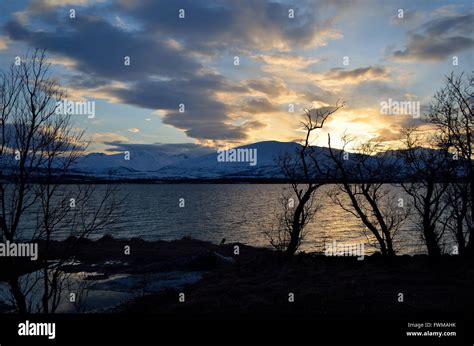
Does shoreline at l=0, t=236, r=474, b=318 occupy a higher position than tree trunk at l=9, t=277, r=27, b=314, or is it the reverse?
tree trunk at l=9, t=277, r=27, b=314

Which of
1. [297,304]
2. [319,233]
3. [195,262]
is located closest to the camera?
[297,304]

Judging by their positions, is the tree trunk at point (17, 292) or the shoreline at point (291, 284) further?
the shoreline at point (291, 284)

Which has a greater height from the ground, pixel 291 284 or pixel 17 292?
pixel 17 292

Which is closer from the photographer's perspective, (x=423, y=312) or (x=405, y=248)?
(x=423, y=312)

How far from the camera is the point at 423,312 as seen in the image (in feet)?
42.9

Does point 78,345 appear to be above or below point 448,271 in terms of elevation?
above

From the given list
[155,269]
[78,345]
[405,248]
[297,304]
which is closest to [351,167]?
[297,304]

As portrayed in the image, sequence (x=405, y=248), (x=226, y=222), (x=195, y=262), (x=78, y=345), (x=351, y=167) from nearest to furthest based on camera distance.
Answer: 1. (x=78, y=345)
2. (x=351, y=167)
3. (x=195, y=262)
4. (x=405, y=248)
5. (x=226, y=222)

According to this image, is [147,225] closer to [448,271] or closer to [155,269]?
[155,269]

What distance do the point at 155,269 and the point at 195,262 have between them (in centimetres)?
380

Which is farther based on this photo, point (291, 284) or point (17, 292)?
point (291, 284)

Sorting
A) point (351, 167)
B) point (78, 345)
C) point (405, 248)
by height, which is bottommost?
point (405, 248)

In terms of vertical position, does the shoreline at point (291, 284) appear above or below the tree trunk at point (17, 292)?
below

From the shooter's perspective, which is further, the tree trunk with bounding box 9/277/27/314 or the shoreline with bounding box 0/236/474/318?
the shoreline with bounding box 0/236/474/318
